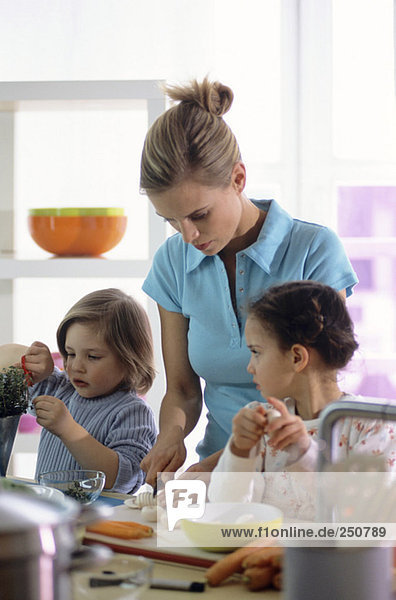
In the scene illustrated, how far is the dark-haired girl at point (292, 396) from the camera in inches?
35.3

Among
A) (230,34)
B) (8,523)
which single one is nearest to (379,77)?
(230,34)

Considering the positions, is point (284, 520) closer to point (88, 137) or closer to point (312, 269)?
point (312, 269)

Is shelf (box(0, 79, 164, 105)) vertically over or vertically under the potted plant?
over

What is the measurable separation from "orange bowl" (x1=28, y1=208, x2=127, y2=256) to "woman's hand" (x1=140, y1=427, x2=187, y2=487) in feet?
2.93

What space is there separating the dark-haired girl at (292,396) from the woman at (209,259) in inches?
3.6

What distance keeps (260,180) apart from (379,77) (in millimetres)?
589

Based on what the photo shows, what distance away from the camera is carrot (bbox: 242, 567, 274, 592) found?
81 centimetres

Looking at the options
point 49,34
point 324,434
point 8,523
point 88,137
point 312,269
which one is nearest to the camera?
point 8,523

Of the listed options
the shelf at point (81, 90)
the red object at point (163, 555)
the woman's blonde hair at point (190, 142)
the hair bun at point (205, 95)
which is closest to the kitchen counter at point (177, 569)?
the red object at point (163, 555)

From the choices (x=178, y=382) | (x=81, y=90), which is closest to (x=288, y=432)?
(x=178, y=382)

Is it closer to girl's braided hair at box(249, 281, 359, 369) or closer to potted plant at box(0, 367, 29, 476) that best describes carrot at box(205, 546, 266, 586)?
girl's braided hair at box(249, 281, 359, 369)

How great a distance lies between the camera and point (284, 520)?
899 millimetres

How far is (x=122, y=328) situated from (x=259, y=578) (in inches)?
37.1

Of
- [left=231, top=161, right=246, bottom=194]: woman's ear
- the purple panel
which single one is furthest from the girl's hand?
the purple panel
